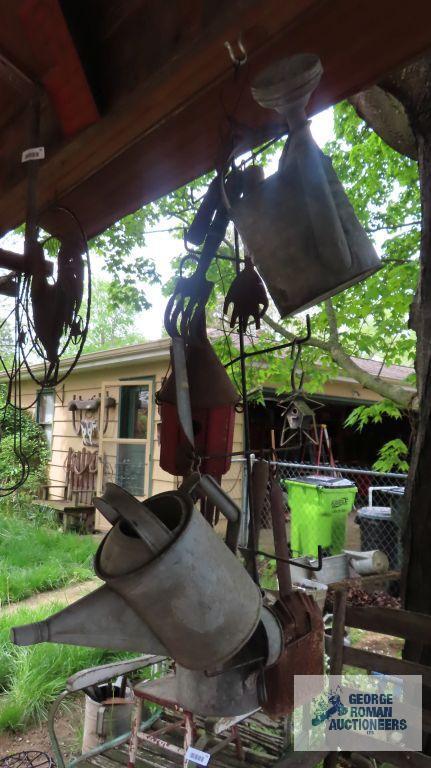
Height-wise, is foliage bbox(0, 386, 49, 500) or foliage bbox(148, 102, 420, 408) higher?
foliage bbox(148, 102, 420, 408)

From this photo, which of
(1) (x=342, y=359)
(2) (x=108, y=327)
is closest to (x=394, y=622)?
(1) (x=342, y=359)

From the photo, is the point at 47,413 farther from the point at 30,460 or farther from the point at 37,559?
the point at 37,559

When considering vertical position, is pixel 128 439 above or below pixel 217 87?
below

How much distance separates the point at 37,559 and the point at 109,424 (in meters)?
2.48

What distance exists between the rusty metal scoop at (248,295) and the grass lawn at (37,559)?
4514 mm

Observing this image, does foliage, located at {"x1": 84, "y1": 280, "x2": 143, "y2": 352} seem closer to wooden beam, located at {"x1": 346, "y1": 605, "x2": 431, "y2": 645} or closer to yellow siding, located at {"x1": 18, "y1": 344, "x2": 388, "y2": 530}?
yellow siding, located at {"x1": 18, "y1": 344, "x2": 388, "y2": 530}

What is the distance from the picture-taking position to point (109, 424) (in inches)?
312

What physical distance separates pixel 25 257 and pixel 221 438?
2.94ft

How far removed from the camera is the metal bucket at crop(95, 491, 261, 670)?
72 centimetres

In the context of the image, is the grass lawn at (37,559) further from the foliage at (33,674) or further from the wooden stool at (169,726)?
the wooden stool at (169,726)

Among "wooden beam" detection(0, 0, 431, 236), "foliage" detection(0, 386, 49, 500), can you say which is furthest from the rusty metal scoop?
"foliage" detection(0, 386, 49, 500)

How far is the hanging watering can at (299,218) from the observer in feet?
2.72

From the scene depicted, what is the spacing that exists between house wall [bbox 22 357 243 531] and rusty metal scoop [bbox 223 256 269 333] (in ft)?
16.2

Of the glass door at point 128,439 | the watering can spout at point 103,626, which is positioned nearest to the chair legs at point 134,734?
the watering can spout at point 103,626
